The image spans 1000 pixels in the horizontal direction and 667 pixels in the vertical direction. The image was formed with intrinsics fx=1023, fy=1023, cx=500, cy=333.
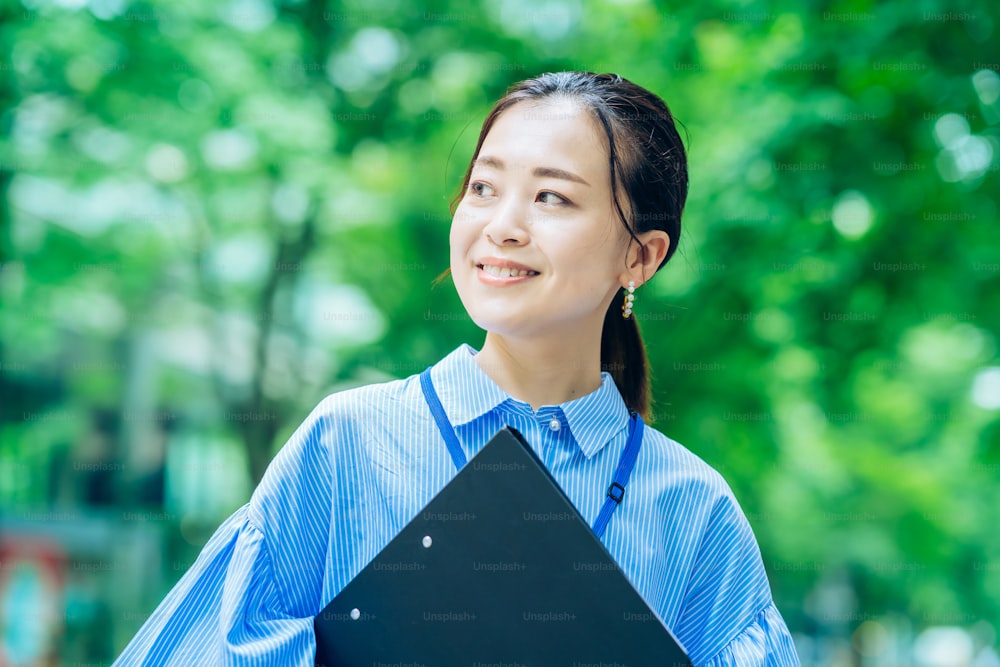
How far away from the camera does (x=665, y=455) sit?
1916 millimetres

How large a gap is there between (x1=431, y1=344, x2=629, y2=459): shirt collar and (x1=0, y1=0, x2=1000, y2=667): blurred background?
390cm

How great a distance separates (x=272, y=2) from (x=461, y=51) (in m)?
1.32

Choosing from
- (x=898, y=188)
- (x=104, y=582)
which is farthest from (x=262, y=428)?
(x=104, y=582)

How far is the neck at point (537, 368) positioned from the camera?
190cm

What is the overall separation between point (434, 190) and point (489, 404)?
579 cm

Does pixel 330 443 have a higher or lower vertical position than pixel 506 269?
lower

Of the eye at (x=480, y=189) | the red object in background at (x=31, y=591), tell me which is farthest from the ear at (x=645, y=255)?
the red object in background at (x=31, y=591)

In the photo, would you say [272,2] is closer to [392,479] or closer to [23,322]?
[23,322]

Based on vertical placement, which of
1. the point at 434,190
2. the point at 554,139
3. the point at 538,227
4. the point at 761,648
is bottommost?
the point at 761,648

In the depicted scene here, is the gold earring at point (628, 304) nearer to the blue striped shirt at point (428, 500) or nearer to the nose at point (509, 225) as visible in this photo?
the blue striped shirt at point (428, 500)

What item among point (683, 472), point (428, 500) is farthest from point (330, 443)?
point (683, 472)

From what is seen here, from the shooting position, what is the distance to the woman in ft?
5.76

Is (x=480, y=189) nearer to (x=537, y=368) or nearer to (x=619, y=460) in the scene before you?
(x=537, y=368)

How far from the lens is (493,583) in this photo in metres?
1.54
